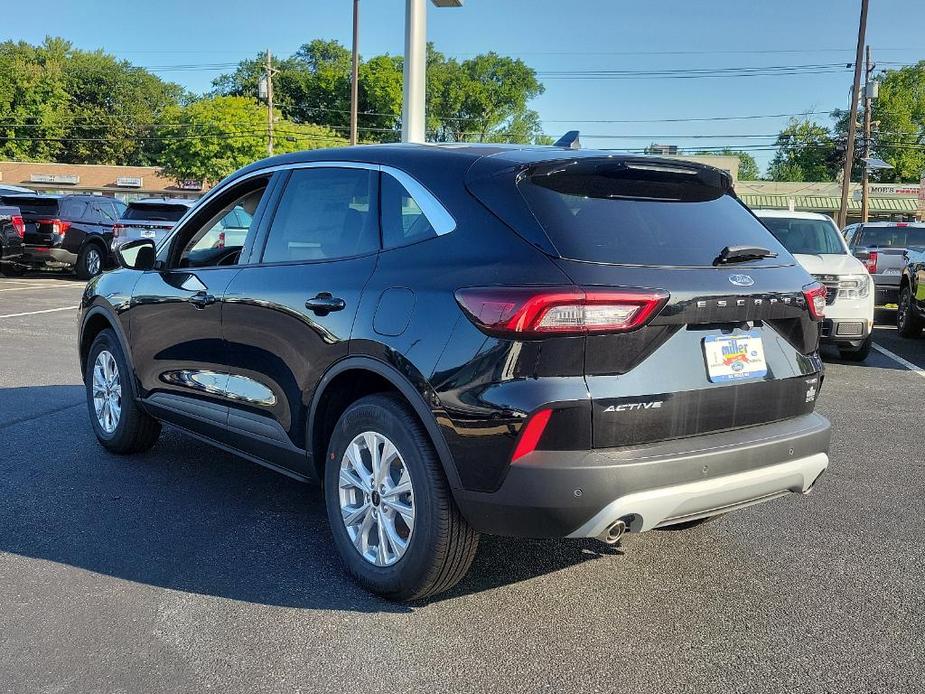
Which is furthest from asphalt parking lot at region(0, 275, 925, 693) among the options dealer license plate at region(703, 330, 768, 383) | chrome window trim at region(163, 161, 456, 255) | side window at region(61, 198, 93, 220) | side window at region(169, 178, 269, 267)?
side window at region(61, 198, 93, 220)

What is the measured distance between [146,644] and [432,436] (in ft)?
4.03

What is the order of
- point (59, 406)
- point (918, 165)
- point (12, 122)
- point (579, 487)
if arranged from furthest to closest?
point (12, 122)
point (918, 165)
point (59, 406)
point (579, 487)

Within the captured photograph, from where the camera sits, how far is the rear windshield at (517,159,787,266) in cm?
317

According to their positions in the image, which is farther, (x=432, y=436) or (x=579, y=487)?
(x=432, y=436)

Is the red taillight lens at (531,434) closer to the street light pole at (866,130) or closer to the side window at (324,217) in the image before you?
the side window at (324,217)

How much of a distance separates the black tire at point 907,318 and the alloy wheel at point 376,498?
10993 millimetres

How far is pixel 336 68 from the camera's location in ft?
315

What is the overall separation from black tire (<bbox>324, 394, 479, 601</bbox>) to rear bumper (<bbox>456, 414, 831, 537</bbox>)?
0.11 meters

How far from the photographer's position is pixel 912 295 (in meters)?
12.3

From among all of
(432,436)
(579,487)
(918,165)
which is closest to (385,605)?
(432,436)

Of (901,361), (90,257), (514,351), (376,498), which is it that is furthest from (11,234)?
(514,351)

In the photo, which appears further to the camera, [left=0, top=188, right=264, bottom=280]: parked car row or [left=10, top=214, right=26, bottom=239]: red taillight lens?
[left=10, top=214, right=26, bottom=239]: red taillight lens

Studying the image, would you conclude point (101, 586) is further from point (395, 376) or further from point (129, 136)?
point (129, 136)

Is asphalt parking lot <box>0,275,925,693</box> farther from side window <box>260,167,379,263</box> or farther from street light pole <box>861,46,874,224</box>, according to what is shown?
street light pole <box>861,46,874,224</box>
